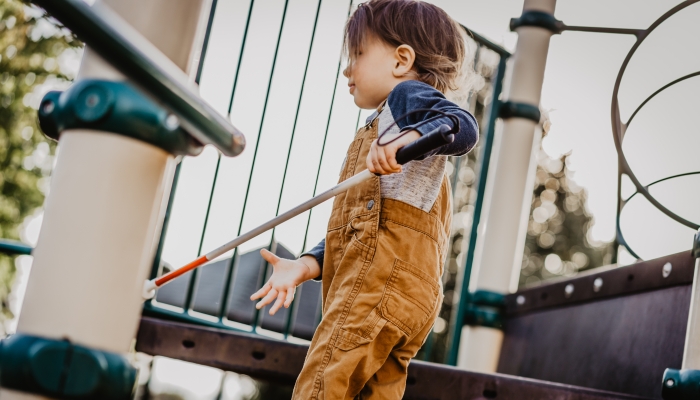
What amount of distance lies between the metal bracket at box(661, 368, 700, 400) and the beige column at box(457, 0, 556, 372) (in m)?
1.35

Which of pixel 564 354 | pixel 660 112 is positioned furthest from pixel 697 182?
pixel 564 354

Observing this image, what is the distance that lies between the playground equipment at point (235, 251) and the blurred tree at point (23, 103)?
6877 mm

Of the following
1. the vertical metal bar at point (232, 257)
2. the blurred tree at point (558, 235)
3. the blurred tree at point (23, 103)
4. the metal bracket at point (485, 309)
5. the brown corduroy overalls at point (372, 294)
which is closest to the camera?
the brown corduroy overalls at point (372, 294)

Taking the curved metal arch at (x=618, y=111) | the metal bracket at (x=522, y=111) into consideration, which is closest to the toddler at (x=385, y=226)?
the curved metal arch at (x=618, y=111)

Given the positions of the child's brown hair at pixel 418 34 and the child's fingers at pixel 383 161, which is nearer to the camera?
the child's fingers at pixel 383 161

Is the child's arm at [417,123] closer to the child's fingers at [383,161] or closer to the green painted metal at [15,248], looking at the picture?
the child's fingers at [383,161]

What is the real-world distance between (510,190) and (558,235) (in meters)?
13.4

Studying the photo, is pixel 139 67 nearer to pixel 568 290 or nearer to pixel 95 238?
pixel 95 238

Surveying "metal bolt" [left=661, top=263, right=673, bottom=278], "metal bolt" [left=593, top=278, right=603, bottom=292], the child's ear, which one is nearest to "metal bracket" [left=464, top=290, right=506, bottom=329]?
"metal bolt" [left=593, top=278, right=603, bottom=292]

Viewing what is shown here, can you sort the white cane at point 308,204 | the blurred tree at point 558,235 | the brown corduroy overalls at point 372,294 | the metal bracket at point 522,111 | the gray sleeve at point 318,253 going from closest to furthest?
the white cane at point 308,204 < the brown corduroy overalls at point 372,294 < the gray sleeve at point 318,253 < the metal bracket at point 522,111 < the blurred tree at point 558,235

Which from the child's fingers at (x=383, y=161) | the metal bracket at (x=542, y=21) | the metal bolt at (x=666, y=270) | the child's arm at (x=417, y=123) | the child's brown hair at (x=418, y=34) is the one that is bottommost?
the metal bolt at (x=666, y=270)

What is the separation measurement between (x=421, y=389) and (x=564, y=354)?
0.75m

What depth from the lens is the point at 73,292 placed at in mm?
655

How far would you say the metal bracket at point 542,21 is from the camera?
2844 millimetres
